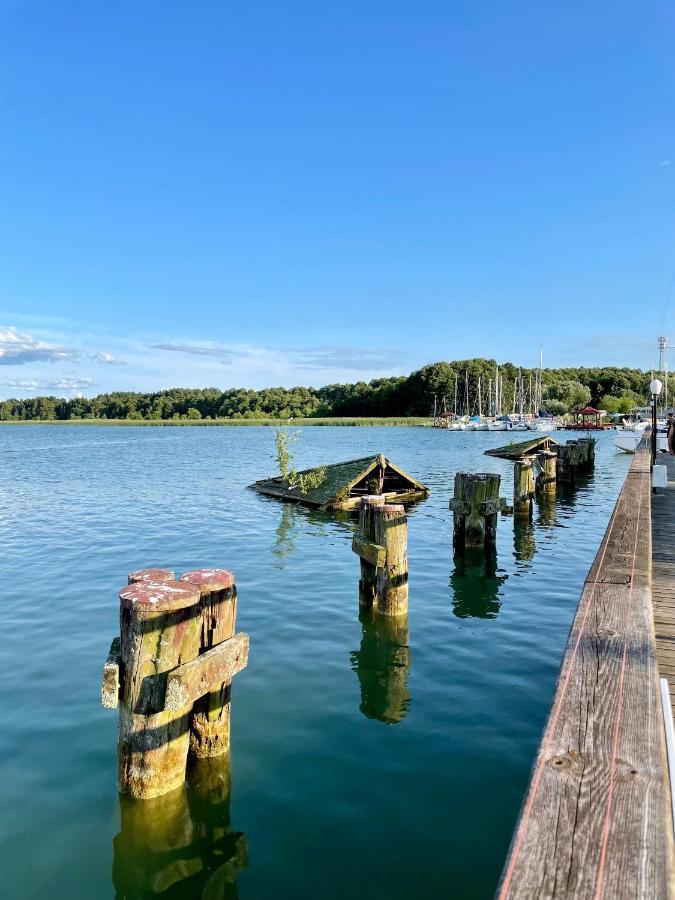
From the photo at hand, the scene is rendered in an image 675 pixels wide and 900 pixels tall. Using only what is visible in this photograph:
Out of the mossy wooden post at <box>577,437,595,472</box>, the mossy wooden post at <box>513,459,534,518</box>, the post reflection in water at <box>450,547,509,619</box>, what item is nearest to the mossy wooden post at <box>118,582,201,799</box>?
the post reflection in water at <box>450,547,509,619</box>

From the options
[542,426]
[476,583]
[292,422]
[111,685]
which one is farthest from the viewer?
[292,422]

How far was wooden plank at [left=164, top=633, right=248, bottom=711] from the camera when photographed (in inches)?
208

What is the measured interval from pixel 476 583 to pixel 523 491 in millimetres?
9215

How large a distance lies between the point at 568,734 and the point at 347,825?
3.02m

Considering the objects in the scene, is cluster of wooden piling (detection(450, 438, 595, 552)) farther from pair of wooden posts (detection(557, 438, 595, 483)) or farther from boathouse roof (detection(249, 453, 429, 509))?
boathouse roof (detection(249, 453, 429, 509))

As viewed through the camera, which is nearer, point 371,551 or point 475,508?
point 371,551

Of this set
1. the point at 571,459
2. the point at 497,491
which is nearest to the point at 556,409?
the point at 571,459

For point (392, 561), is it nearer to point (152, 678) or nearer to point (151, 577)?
point (151, 577)

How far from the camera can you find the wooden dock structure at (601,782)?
2463mm

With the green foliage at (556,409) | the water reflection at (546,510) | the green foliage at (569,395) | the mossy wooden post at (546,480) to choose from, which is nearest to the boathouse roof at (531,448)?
the mossy wooden post at (546,480)

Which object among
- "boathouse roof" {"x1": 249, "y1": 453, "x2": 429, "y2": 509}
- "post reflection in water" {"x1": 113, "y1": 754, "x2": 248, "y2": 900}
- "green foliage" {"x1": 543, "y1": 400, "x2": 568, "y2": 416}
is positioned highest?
"green foliage" {"x1": 543, "y1": 400, "x2": 568, "y2": 416}

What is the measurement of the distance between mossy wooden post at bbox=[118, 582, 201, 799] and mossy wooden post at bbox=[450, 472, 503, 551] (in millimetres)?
10104

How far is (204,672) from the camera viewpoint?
18.2 ft

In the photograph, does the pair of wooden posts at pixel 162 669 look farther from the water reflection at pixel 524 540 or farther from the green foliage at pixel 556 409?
the green foliage at pixel 556 409
